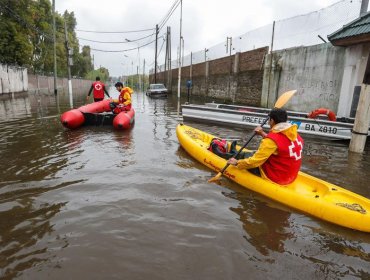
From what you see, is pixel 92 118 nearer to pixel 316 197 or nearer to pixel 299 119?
pixel 299 119

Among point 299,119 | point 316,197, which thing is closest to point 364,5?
point 299,119

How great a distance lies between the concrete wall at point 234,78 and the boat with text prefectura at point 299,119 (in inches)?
207

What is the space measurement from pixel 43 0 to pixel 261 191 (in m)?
36.1

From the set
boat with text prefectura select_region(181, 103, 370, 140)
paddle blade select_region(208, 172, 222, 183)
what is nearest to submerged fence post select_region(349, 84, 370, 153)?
boat with text prefectura select_region(181, 103, 370, 140)

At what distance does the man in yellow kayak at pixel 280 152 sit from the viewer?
4.10m

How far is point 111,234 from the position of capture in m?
3.30

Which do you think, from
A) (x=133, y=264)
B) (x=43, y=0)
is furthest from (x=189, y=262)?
(x=43, y=0)

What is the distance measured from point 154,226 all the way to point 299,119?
7.10 meters

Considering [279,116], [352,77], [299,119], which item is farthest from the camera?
[352,77]

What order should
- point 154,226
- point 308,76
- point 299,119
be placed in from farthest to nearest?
point 308,76 < point 299,119 < point 154,226

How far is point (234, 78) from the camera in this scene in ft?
61.8

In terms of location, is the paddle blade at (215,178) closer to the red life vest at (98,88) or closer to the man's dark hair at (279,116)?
the man's dark hair at (279,116)

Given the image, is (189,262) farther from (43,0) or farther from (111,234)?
(43,0)

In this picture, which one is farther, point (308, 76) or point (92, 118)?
point (308, 76)
